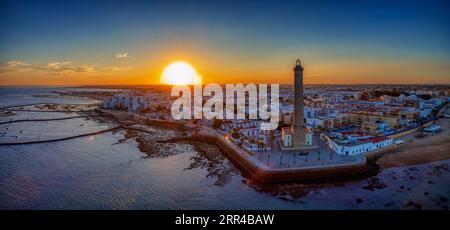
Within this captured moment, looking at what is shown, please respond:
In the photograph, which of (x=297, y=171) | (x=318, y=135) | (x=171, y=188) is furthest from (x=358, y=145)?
(x=171, y=188)

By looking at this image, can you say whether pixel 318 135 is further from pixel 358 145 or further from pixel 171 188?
pixel 171 188

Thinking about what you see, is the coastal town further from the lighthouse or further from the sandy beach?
the sandy beach

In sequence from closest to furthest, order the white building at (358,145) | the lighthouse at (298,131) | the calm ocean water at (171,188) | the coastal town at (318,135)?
the calm ocean water at (171,188) < the coastal town at (318,135) < the white building at (358,145) < the lighthouse at (298,131)

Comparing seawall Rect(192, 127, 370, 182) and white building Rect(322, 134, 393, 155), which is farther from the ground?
white building Rect(322, 134, 393, 155)

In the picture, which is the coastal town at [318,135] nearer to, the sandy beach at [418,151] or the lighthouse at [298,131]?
the lighthouse at [298,131]

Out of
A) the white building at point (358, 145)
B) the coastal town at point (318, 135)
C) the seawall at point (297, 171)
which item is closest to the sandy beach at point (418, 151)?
the coastal town at point (318, 135)

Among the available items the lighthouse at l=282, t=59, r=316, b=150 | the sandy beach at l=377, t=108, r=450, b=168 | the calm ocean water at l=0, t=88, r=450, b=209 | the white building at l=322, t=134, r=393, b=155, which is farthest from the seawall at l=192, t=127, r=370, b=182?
the lighthouse at l=282, t=59, r=316, b=150
